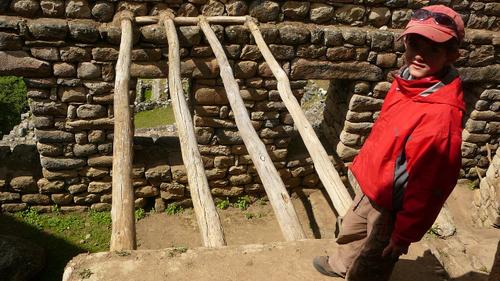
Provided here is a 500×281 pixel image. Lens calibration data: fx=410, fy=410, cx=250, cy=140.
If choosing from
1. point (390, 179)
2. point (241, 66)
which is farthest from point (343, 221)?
point (241, 66)

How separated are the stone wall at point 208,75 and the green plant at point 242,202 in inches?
4.4

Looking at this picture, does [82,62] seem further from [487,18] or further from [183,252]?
[487,18]

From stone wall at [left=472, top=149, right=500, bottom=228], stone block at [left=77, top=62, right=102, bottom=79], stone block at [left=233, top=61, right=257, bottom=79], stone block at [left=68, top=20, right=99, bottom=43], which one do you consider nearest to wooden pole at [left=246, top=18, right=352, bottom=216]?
stone block at [left=233, top=61, right=257, bottom=79]

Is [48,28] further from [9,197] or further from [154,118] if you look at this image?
[154,118]

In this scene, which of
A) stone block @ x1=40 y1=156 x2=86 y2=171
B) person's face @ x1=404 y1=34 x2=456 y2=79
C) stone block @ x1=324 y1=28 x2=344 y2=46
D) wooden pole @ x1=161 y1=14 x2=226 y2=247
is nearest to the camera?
person's face @ x1=404 y1=34 x2=456 y2=79

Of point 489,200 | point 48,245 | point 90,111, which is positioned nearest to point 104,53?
point 90,111

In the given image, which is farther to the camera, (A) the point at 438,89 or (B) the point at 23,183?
(B) the point at 23,183

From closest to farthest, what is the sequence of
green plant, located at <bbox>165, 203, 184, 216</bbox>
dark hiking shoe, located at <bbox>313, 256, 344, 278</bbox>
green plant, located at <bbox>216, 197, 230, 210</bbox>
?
dark hiking shoe, located at <bbox>313, 256, 344, 278</bbox> < green plant, located at <bbox>165, 203, 184, 216</bbox> < green plant, located at <bbox>216, 197, 230, 210</bbox>

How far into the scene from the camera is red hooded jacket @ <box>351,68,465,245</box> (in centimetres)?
171

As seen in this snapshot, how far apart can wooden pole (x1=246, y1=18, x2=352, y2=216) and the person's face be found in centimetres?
117

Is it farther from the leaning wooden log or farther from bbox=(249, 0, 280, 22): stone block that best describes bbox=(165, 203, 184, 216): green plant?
bbox=(249, 0, 280, 22): stone block

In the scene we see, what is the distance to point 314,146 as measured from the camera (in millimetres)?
3344

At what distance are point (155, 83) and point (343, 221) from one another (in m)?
14.7

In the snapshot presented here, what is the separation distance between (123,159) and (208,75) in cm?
192
